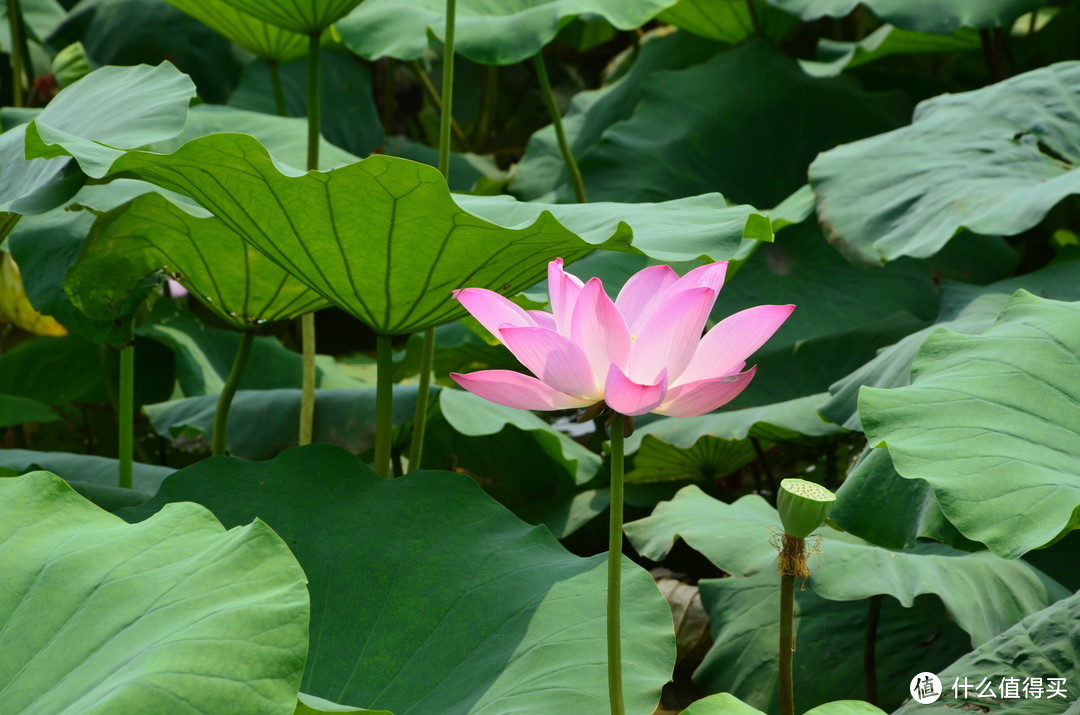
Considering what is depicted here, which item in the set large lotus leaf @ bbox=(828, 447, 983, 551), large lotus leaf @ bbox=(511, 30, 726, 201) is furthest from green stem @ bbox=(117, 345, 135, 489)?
large lotus leaf @ bbox=(511, 30, 726, 201)

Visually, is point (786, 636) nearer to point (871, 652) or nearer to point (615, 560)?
point (615, 560)

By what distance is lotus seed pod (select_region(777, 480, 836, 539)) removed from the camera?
801mm

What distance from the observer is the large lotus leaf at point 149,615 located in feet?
2.31

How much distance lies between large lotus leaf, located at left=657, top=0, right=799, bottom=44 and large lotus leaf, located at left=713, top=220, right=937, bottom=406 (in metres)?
Answer: 0.58

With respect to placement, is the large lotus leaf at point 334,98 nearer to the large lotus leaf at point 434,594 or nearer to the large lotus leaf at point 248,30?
the large lotus leaf at point 248,30

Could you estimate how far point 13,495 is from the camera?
36.3 inches

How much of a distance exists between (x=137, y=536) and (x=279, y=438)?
30.9 inches

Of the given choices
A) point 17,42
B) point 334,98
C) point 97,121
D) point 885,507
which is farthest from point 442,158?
point 334,98

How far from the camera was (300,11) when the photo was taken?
1526 mm

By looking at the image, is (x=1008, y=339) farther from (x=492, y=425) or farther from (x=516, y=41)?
(x=516, y=41)

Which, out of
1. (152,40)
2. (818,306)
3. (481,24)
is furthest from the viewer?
(152,40)

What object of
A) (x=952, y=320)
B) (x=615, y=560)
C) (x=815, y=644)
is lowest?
(x=815, y=644)

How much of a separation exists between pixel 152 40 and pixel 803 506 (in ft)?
9.37

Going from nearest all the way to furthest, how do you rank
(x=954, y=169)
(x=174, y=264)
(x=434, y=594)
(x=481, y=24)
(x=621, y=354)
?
(x=621, y=354)
(x=434, y=594)
(x=174, y=264)
(x=954, y=169)
(x=481, y=24)
